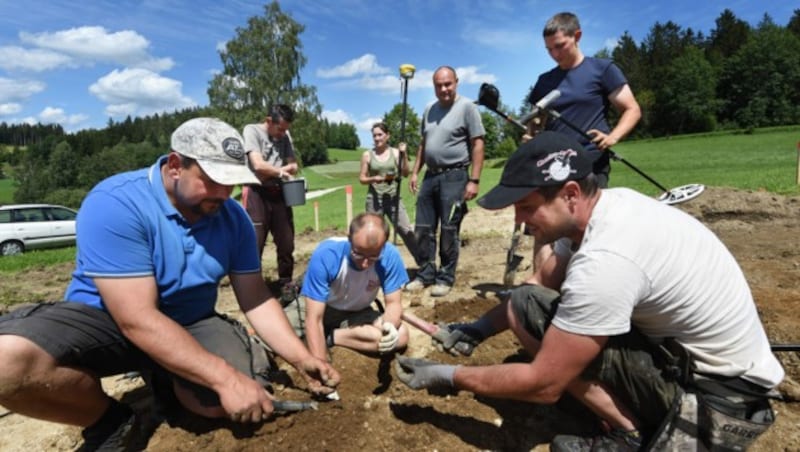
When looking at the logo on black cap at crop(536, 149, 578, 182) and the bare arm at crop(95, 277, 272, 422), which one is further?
the bare arm at crop(95, 277, 272, 422)

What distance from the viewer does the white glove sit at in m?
3.09

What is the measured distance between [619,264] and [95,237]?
208cm

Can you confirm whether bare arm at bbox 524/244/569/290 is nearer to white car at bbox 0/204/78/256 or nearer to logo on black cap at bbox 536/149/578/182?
logo on black cap at bbox 536/149/578/182

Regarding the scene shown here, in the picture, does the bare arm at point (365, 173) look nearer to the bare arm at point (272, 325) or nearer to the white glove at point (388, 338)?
the white glove at point (388, 338)

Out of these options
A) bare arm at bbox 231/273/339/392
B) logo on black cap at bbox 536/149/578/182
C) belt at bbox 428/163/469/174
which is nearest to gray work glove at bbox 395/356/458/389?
bare arm at bbox 231/273/339/392

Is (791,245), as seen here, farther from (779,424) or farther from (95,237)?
(95,237)

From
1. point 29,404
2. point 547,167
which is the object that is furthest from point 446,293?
point 29,404

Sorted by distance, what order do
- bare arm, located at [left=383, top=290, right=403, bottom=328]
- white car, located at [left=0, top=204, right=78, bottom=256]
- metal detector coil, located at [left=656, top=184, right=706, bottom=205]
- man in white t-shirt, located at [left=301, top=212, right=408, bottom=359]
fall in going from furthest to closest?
1. white car, located at [left=0, top=204, right=78, bottom=256]
2. metal detector coil, located at [left=656, top=184, right=706, bottom=205]
3. bare arm, located at [left=383, top=290, right=403, bottom=328]
4. man in white t-shirt, located at [left=301, top=212, right=408, bottom=359]

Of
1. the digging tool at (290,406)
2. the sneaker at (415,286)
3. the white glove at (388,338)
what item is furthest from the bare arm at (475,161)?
the digging tool at (290,406)

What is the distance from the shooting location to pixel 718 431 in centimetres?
179

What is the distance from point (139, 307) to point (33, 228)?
15.8 meters

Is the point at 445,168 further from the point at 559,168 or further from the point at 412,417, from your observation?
the point at 559,168

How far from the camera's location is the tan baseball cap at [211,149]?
2029 mm

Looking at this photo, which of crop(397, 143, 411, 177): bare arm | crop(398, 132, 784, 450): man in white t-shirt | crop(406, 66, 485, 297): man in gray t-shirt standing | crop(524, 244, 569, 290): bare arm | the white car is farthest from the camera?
the white car
